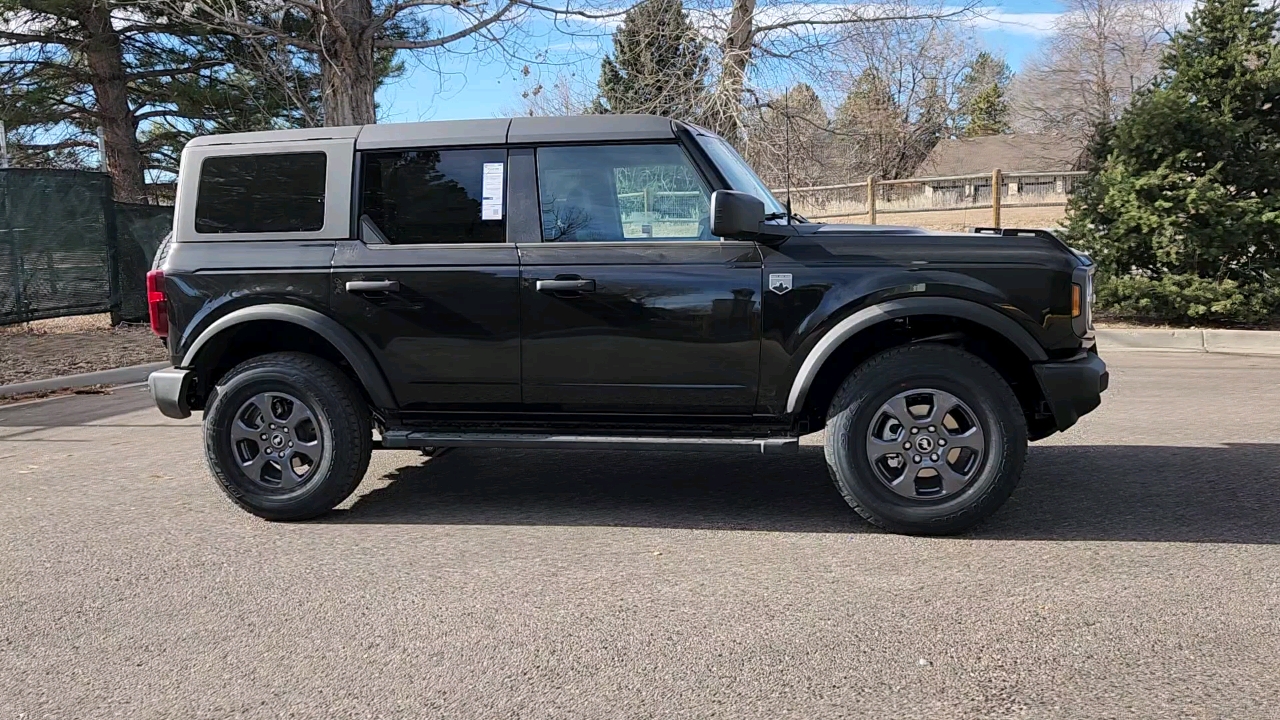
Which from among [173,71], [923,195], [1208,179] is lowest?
[1208,179]

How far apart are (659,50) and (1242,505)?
16.1m

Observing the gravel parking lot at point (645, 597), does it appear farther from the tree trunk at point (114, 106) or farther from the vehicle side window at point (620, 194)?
the tree trunk at point (114, 106)

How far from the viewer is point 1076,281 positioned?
437 centimetres

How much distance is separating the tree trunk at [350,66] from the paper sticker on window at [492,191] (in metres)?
9.15

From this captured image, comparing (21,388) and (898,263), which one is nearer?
(898,263)

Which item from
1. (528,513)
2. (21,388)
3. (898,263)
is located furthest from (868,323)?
(21,388)

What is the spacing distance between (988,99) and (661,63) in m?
66.7

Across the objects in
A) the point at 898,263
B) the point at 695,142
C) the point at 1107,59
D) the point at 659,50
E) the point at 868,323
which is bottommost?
the point at 868,323

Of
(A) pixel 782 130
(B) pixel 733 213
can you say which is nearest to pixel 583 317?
(B) pixel 733 213

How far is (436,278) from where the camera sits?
4723 mm

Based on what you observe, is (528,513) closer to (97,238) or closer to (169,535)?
(169,535)

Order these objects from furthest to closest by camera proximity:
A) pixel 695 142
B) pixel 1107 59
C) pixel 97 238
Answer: pixel 1107 59
pixel 97 238
pixel 695 142

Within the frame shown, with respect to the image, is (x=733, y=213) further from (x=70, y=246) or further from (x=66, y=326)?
(x=66, y=326)

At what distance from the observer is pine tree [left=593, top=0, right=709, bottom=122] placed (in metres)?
18.4
